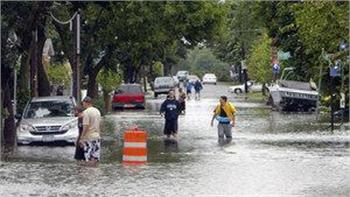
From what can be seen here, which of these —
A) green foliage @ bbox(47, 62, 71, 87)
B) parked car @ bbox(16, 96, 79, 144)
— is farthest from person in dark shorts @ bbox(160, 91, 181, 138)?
green foliage @ bbox(47, 62, 71, 87)

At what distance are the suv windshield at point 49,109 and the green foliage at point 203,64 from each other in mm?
123146

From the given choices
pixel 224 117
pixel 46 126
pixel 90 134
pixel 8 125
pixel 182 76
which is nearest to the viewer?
pixel 90 134

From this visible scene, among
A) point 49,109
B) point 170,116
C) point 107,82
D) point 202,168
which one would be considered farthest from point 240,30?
point 202,168

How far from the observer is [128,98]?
194 ft

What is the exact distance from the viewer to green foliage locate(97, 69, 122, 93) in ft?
187

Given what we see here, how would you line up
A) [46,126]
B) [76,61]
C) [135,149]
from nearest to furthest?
[135,149] < [46,126] < [76,61]

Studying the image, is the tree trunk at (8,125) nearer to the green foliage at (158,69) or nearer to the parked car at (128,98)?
the parked car at (128,98)

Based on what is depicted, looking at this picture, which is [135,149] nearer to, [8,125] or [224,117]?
[8,125]

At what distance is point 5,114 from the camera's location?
28812 mm

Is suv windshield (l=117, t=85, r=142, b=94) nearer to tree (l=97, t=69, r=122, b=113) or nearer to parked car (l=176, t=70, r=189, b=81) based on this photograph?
tree (l=97, t=69, r=122, b=113)

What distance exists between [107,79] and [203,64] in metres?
108

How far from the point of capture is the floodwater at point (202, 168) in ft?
59.2

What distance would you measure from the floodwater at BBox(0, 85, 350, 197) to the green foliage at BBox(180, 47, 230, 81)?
12044 centimetres

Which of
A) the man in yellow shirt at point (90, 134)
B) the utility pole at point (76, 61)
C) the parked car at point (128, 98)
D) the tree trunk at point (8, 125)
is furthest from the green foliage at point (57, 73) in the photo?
the man in yellow shirt at point (90, 134)
